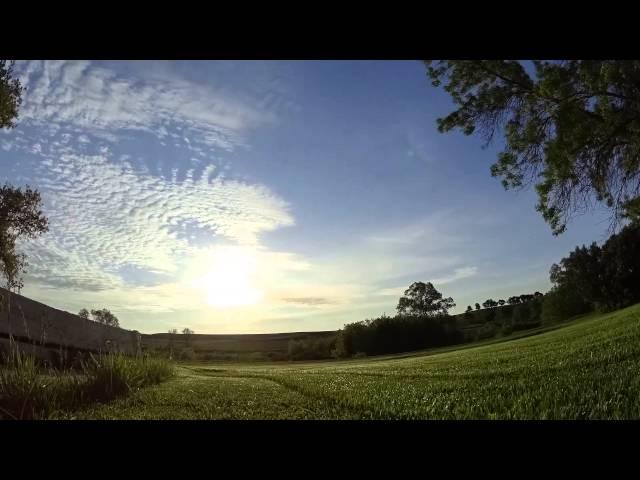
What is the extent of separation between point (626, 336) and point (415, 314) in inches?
953

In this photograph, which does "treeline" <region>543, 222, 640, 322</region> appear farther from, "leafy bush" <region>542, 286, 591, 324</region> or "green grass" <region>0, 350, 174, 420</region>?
"green grass" <region>0, 350, 174, 420</region>

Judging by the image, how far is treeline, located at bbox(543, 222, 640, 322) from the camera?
33.1m

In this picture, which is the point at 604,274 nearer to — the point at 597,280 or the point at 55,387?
the point at 597,280

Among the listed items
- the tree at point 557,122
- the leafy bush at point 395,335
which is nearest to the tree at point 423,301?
the leafy bush at point 395,335

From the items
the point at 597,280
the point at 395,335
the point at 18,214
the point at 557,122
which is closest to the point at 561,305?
the point at 597,280

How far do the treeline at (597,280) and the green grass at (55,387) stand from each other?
30.5 metres

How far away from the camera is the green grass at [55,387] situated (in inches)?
204

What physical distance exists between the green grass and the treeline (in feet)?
100.0

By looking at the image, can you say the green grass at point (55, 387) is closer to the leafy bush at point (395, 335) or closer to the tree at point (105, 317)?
the tree at point (105, 317)

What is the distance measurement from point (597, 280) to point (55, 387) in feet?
141

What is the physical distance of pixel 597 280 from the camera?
38.9 meters
